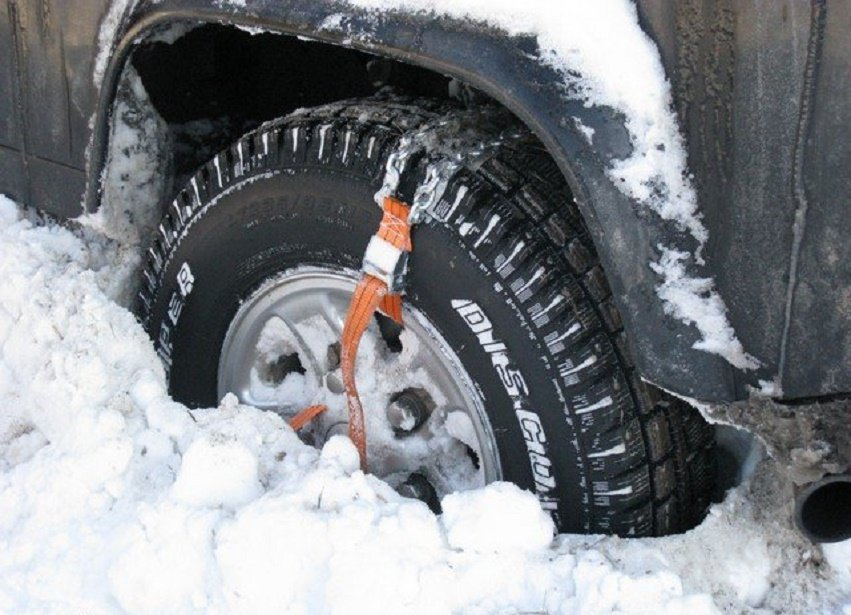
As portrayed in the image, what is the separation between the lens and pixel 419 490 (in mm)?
2037

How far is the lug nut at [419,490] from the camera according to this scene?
2.03m

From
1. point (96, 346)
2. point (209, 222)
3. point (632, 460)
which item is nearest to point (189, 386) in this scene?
point (96, 346)

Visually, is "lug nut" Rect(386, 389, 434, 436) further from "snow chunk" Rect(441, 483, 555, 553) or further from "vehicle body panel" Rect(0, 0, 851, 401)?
"vehicle body panel" Rect(0, 0, 851, 401)

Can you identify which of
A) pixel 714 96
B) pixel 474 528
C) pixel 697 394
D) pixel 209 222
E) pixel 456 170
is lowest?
pixel 474 528

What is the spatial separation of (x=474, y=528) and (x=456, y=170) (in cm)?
60

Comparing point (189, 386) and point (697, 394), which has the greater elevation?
point (697, 394)

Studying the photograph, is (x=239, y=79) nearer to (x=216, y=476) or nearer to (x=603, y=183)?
(x=216, y=476)

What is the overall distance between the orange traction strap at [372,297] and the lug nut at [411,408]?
0.22ft

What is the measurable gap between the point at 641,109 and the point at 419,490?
875 mm

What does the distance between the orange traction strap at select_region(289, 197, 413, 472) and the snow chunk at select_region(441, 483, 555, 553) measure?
1.20 ft

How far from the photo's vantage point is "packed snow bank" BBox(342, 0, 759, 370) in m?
1.51

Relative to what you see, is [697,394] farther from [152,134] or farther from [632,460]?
[152,134]

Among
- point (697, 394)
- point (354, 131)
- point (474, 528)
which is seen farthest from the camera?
point (354, 131)

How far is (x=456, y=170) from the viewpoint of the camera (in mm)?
1833
